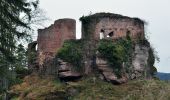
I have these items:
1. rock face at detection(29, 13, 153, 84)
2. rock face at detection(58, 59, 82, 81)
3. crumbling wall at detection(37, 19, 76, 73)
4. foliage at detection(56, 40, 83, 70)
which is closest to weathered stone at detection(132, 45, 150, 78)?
rock face at detection(29, 13, 153, 84)

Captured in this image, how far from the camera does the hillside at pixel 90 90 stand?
38.1 meters

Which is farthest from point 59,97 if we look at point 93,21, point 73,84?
point 93,21

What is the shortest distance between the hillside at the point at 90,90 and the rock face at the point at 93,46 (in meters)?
0.89

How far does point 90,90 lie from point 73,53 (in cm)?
441

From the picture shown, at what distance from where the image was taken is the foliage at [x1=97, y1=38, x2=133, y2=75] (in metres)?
41.5

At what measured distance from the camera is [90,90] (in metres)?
39.2

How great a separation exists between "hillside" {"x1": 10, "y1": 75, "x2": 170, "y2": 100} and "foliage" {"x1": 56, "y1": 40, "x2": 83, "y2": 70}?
5.49 feet

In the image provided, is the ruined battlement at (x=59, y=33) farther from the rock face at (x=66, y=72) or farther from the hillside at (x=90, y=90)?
the hillside at (x=90, y=90)

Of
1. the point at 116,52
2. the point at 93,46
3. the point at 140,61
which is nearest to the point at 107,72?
the point at 116,52

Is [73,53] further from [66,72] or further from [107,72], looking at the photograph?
[107,72]

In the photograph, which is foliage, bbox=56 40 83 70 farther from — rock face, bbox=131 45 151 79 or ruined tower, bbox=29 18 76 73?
rock face, bbox=131 45 151 79

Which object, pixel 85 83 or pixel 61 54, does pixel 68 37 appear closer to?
pixel 61 54

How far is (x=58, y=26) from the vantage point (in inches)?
1767

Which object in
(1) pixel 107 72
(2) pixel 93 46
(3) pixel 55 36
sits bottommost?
(1) pixel 107 72
